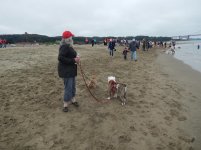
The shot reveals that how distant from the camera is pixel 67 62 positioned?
6.61 m

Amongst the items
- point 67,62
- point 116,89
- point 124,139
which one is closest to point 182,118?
point 116,89

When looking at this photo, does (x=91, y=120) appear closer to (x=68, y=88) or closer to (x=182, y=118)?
(x=68, y=88)

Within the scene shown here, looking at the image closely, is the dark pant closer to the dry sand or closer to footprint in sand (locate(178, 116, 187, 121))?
the dry sand

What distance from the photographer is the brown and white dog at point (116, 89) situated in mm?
8044

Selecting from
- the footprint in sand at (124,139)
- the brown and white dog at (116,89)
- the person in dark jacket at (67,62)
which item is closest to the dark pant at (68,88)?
the person in dark jacket at (67,62)

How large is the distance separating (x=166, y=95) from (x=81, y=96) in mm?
3230

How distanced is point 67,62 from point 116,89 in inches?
89.3

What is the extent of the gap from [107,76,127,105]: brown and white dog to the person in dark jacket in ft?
5.03

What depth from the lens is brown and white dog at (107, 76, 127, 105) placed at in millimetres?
8044

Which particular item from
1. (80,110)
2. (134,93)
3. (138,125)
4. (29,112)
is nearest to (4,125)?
(29,112)

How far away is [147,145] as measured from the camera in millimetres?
5535

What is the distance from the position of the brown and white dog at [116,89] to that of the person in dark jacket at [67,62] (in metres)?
1.53

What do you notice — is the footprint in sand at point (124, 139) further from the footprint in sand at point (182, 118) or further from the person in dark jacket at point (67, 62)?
the footprint in sand at point (182, 118)

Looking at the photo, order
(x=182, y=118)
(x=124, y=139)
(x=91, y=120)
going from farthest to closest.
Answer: (x=182, y=118)
(x=91, y=120)
(x=124, y=139)
